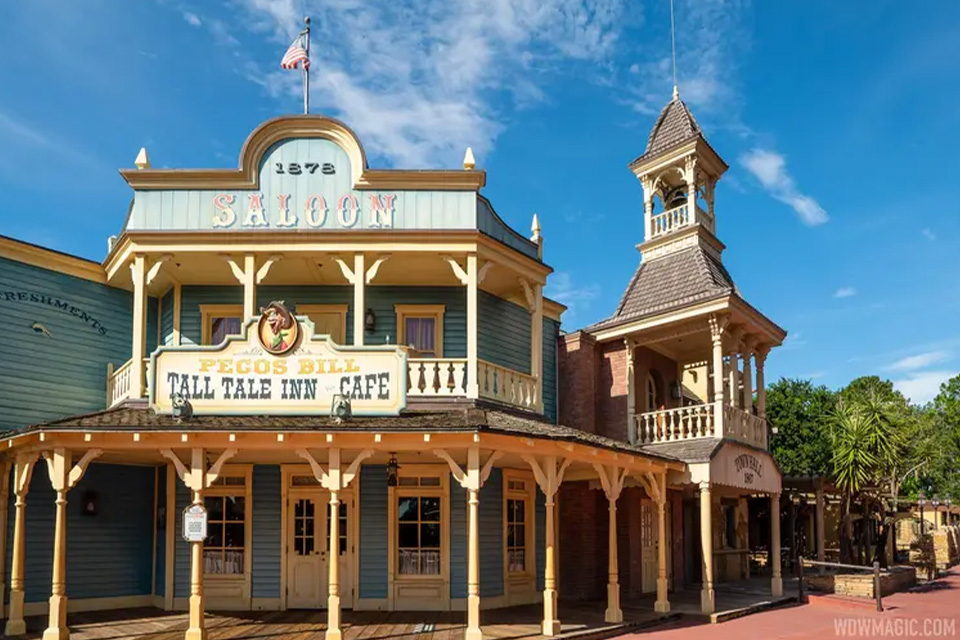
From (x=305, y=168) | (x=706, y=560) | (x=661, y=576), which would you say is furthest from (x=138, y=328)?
(x=706, y=560)

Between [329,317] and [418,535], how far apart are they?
4687mm

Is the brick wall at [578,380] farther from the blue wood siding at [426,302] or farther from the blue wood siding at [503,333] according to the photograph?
the blue wood siding at [426,302]

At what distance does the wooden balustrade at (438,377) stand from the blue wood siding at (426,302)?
1.95 meters

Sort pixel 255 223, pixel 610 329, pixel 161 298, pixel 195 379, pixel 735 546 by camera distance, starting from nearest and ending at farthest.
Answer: pixel 195 379 < pixel 255 223 < pixel 161 298 < pixel 610 329 < pixel 735 546

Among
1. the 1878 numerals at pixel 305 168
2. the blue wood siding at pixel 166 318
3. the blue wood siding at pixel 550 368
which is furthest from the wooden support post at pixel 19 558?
the blue wood siding at pixel 550 368

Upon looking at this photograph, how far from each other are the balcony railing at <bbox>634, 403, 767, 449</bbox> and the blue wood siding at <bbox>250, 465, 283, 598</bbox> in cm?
819

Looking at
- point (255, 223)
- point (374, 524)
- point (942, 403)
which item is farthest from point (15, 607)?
point (942, 403)

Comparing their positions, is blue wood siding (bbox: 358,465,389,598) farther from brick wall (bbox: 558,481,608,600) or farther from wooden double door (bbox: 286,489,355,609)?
brick wall (bbox: 558,481,608,600)

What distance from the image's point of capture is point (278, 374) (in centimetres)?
1359

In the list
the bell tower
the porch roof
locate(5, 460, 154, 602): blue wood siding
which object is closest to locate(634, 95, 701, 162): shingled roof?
the bell tower

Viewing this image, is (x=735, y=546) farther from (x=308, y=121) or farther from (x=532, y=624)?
(x=308, y=121)

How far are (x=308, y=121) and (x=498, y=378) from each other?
5872 mm

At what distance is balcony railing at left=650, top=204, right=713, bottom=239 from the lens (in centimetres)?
2097

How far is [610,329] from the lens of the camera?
776 inches
